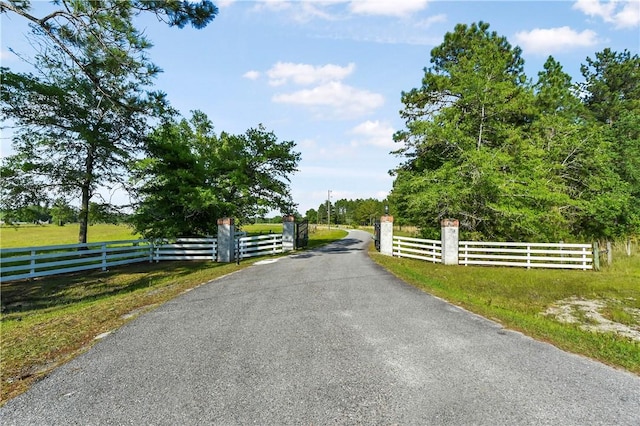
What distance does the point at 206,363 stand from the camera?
12.4 ft

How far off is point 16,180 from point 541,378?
16744 millimetres

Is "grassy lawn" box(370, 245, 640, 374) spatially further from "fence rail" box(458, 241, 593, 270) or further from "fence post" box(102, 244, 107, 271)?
"fence post" box(102, 244, 107, 271)

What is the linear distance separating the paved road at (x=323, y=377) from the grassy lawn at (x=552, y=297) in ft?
1.94

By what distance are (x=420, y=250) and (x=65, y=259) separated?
1623cm

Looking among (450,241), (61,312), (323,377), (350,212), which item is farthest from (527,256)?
(350,212)

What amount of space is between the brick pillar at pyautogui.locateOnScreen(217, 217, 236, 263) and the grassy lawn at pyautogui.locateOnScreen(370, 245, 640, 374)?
23.8ft

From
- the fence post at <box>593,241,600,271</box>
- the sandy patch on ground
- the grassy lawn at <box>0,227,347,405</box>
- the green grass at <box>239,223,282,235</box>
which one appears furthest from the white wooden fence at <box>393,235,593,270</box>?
the green grass at <box>239,223,282,235</box>

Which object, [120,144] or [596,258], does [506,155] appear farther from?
[120,144]

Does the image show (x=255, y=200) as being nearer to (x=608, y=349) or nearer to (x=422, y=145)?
(x=422, y=145)

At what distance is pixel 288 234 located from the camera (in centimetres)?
1953

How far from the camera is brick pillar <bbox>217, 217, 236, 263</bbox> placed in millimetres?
15516

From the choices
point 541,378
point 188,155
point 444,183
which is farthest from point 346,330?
point 188,155

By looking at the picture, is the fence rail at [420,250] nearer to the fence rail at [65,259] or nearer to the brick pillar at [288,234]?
the brick pillar at [288,234]

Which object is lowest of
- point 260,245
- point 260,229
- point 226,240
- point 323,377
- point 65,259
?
point 323,377
